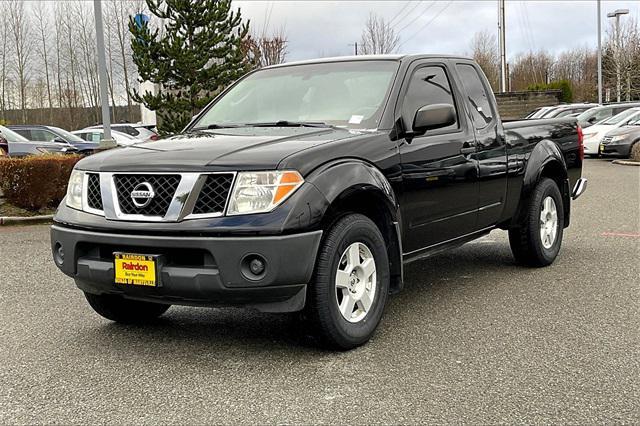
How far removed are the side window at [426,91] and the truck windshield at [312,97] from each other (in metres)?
0.19

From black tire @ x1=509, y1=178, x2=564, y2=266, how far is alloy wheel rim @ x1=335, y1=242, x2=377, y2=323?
2.58 metres

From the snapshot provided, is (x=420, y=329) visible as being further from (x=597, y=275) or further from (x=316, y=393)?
(x=597, y=275)

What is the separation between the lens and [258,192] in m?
3.94

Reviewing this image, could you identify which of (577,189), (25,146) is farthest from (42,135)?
(577,189)

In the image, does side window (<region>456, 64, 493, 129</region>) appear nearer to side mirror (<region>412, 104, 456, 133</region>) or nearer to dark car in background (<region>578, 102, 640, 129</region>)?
side mirror (<region>412, 104, 456, 133</region>)

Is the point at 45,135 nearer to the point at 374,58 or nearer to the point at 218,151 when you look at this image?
the point at 374,58

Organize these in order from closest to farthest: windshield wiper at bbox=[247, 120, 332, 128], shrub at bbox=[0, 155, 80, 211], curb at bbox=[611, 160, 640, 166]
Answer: windshield wiper at bbox=[247, 120, 332, 128], shrub at bbox=[0, 155, 80, 211], curb at bbox=[611, 160, 640, 166]

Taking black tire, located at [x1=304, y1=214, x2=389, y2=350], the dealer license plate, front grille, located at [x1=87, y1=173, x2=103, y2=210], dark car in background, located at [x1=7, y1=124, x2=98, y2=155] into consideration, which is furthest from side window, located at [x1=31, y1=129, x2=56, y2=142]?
black tire, located at [x1=304, y1=214, x2=389, y2=350]

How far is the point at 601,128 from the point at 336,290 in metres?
21.0

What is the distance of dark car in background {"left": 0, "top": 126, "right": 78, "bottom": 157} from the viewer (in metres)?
18.9

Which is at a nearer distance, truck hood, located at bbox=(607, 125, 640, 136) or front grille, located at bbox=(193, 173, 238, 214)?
front grille, located at bbox=(193, 173, 238, 214)

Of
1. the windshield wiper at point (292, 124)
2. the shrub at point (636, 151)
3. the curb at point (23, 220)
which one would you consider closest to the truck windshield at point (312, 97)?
the windshield wiper at point (292, 124)

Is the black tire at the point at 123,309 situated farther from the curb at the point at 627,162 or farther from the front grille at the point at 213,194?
the curb at the point at 627,162

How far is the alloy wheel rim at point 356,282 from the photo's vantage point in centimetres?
433
